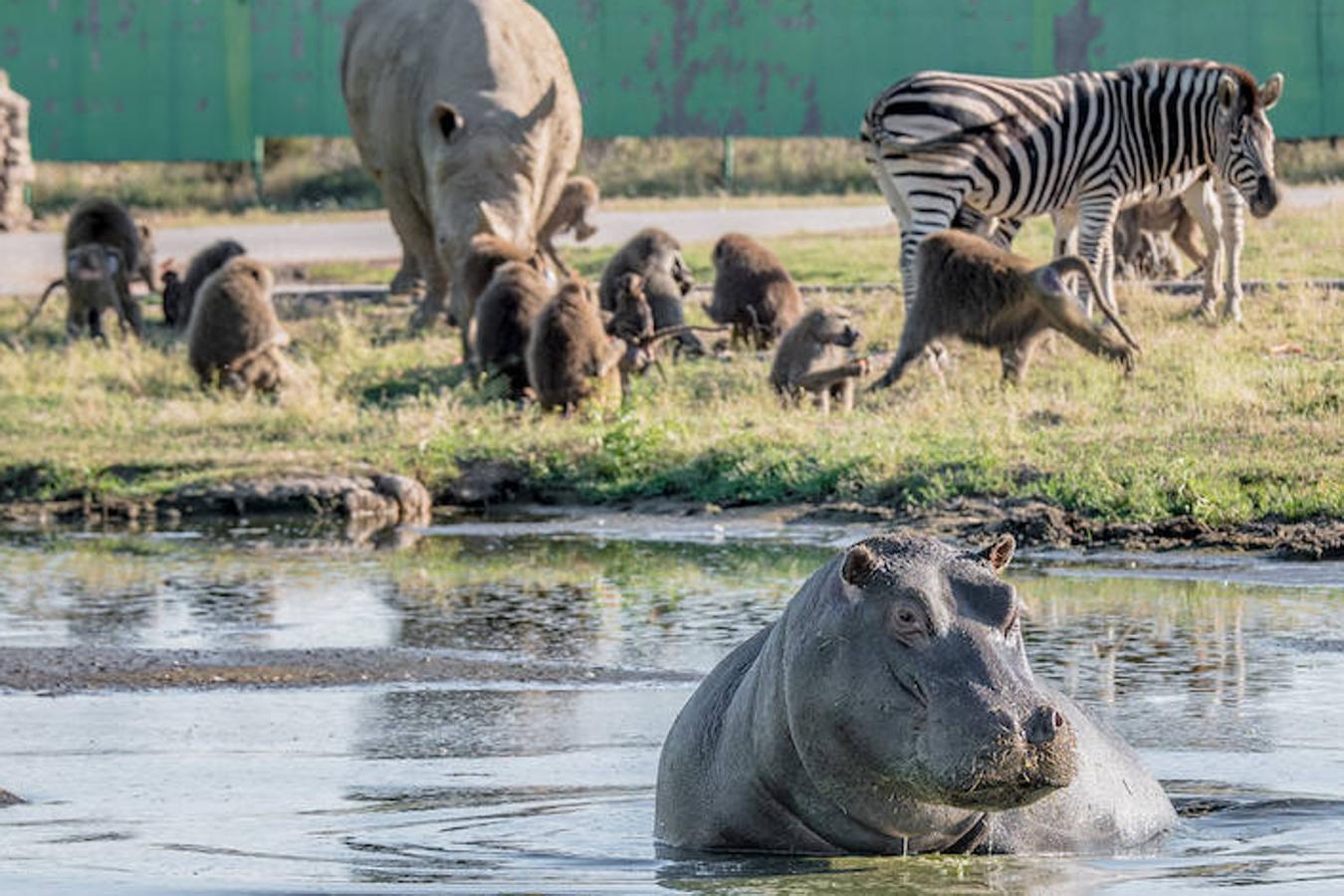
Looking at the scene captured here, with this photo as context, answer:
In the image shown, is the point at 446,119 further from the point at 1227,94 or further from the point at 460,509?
the point at 460,509

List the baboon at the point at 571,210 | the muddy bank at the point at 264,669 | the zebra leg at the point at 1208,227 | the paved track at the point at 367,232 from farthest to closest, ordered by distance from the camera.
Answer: the paved track at the point at 367,232
the baboon at the point at 571,210
the zebra leg at the point at 1208,227
the muddy bank at the point at 264,669

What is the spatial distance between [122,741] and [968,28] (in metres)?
22.5

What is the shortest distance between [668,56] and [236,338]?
13.1 m

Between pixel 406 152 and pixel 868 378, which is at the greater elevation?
pixel 406 152

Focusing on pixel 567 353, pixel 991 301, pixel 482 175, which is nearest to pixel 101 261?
A: pixel 482 175

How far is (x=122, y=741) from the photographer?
8508 mm

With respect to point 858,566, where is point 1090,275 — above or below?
above

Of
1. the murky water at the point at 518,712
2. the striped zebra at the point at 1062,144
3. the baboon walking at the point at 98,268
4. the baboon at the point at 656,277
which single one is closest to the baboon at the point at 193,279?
the baboon walking at the point at 98,268

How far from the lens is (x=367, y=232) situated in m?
31.7

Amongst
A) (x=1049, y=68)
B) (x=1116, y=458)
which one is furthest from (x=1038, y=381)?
(x=1049, y=68)

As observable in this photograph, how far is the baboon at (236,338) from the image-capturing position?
17438 millimetres

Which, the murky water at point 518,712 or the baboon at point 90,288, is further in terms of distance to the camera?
the baboon at point 90,288

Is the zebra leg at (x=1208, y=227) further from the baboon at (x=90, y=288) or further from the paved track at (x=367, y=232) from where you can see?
the paved track at (x=367, y=232)

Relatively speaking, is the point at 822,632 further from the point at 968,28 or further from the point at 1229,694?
the point at 968,28
